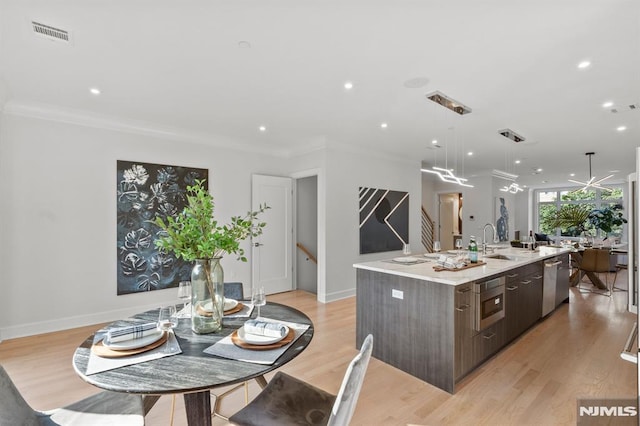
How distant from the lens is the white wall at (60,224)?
351 centimetres

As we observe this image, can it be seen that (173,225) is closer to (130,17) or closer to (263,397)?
(263,397)

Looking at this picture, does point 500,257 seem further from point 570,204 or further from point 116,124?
point 570,204

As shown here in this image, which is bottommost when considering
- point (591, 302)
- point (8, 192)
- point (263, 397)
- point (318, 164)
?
point (591, 302)

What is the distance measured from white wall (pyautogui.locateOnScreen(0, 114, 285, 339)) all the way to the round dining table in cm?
291

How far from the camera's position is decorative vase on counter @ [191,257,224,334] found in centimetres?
165

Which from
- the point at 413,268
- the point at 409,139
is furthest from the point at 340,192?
the point at 413,268

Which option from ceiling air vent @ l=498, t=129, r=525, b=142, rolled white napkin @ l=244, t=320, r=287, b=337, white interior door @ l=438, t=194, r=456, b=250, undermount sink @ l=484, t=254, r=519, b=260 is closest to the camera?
rolled white napkin @ l=244, t=320, r=287, b=337

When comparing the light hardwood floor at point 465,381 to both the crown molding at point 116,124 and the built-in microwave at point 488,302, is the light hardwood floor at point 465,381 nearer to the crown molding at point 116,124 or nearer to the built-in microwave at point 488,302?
the built-in microwave at point 488,302

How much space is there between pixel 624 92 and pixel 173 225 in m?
4.43

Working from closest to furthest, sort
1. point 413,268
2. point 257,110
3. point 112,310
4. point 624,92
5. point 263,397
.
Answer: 1. point 263,397
2. point 413,268
3. point 624,92
4. point 257,110
5. point 112,310

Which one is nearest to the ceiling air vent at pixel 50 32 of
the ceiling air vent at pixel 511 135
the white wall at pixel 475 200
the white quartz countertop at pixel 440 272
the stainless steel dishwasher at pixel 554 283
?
the white quartz countertop at pixel 440 272

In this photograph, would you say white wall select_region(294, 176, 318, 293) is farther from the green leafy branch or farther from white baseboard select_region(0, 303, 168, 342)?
the green leafy branch

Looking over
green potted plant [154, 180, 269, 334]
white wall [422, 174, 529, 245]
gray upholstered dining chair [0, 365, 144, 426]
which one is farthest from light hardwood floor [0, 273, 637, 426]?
white wall [422, 174, 529, 245]

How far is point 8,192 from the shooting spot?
3484 mm
